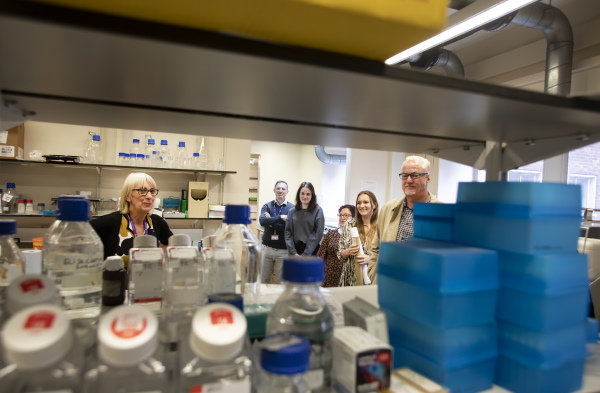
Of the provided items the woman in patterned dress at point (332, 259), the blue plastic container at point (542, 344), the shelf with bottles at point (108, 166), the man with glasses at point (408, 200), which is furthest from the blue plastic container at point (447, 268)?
the shelf with bottles at point (108, 166)

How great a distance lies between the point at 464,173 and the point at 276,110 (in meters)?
4.61

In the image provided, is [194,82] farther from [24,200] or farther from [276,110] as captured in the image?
[24,200]

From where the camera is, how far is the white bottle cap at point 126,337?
446 millimetres

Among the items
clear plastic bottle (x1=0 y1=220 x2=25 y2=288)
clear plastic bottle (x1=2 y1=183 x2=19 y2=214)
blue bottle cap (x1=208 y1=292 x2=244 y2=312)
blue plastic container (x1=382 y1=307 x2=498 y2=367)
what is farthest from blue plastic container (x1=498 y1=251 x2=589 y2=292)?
clear plastic bottle (x1=2 y1=183 x2=19 y2=214)

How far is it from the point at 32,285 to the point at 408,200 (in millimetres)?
2161

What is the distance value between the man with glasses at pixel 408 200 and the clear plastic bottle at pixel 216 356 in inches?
74.1

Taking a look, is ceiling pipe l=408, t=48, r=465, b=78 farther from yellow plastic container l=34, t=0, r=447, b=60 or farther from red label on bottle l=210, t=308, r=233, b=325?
red label on bottle l=210, t=308, r=233, b=325

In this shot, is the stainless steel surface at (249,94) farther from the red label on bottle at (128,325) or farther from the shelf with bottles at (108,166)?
the shelf with bottles at (108,166)

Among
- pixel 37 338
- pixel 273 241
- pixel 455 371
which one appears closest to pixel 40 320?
pixel 37 338

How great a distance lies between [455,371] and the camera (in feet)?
2.26

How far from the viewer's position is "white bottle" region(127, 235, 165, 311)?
0.83m

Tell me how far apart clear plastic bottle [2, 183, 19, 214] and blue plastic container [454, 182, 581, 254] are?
432cm

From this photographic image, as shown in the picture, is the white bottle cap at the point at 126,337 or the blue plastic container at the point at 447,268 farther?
the blue plastic container at the point at 447,268

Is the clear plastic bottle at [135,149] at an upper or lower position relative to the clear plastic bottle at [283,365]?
upper
